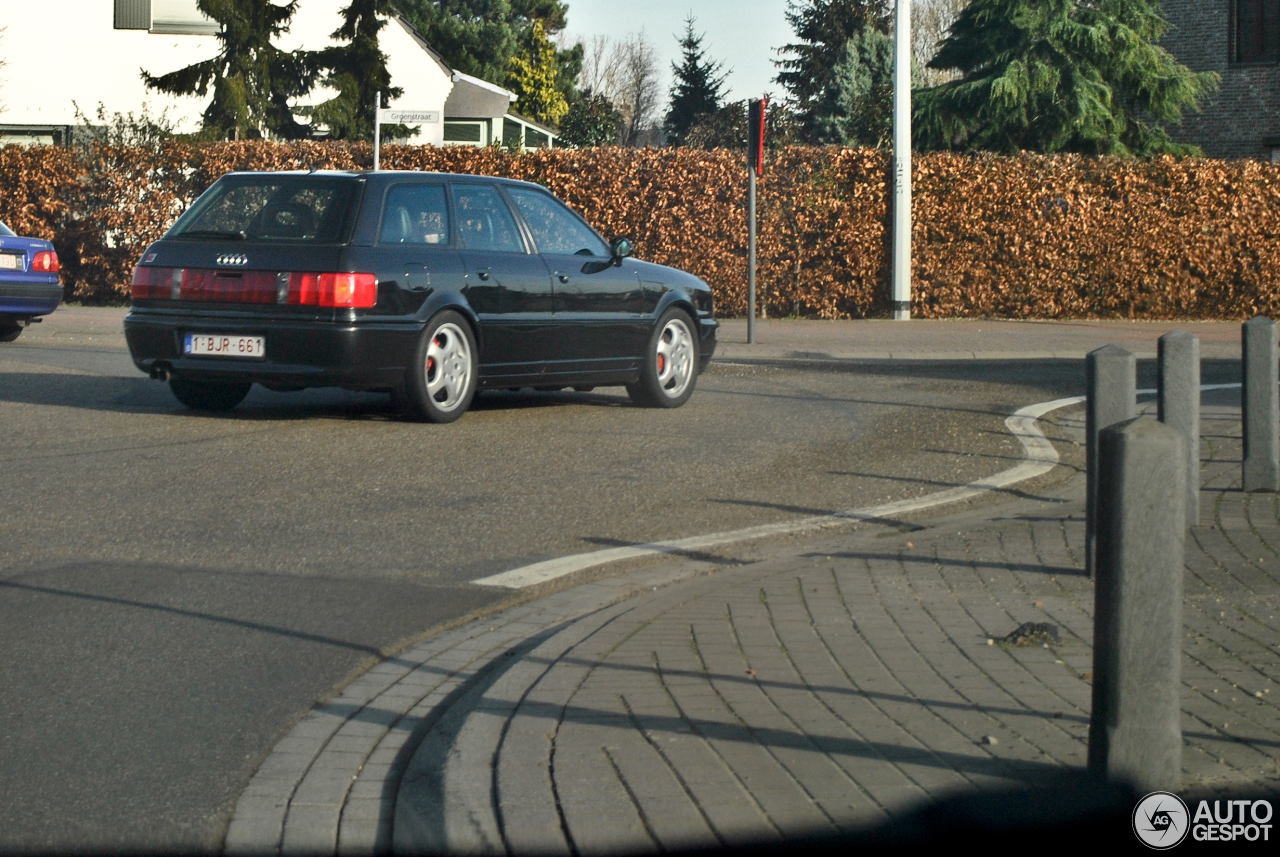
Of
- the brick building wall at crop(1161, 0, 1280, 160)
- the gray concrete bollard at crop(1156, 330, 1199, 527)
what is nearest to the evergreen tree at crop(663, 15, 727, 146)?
the brick building wall at crop(1161, 0, 1280, 160)

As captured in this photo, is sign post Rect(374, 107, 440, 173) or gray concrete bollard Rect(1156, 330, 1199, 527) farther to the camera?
sign post Rect(374, 107, 440, 173)

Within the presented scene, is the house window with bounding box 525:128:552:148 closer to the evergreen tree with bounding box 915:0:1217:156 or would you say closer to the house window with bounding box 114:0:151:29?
the house window with bounding box 114:0:151:29

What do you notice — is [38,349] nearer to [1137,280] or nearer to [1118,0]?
[1137,280]

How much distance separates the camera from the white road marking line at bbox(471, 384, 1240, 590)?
641cm

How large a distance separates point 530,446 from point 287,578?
383 cm

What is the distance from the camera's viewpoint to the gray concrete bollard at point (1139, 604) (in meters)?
3.34

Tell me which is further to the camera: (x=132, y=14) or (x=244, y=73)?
(x=132, y=14)

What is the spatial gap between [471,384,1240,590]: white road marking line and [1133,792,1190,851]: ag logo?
3162mm

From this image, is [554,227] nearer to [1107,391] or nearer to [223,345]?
[223,345]

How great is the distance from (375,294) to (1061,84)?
22.9m

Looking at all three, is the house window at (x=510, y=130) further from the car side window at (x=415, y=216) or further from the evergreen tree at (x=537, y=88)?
the car side window at (x=415, y=216)

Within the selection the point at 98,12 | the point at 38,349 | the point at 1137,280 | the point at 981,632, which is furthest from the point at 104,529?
the point at 98,12

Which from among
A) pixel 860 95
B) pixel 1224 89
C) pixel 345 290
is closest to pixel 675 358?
pixel 345 290

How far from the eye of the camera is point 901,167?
70.2ft
